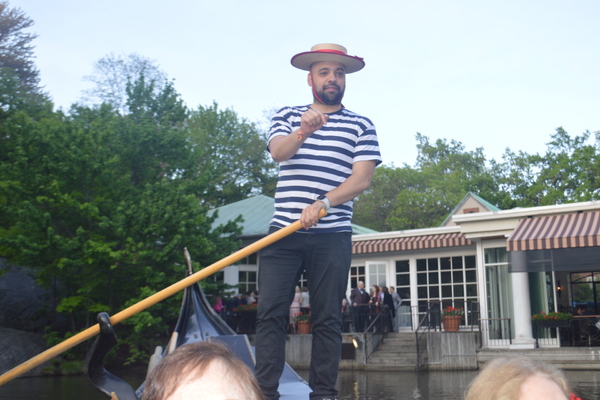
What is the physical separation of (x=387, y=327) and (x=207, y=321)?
12543 mm

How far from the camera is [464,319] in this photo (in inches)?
670

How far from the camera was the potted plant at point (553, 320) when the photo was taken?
43.8ft

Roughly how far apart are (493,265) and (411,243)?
2545mm

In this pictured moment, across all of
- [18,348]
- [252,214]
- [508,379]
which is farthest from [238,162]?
[508,379]

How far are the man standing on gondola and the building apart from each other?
1113cm

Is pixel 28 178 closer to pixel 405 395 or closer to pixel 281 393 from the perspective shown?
pixel 405 395

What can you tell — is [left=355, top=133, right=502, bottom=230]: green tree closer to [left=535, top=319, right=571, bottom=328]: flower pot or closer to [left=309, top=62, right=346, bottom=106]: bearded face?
[left=535, top=319, right=571, bottom=328]: flower pot

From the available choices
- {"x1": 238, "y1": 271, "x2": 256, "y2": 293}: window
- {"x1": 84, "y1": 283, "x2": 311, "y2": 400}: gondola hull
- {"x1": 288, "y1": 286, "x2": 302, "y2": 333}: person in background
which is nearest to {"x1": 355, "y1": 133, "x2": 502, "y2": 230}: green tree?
{"x1": 238, "y1": 271, "x2": 256, "y2": 293}: window

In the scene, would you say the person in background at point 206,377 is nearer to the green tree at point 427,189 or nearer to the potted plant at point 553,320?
the potted plant at point 553,320

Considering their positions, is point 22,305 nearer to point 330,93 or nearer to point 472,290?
point 472,290

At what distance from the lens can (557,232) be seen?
13281 mm

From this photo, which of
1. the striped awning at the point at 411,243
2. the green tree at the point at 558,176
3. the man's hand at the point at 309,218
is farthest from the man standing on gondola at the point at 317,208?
the green tree at the point at 558,176

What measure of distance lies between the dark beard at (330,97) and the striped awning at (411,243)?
1442 centimetres

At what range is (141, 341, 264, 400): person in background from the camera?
0.80 metres
